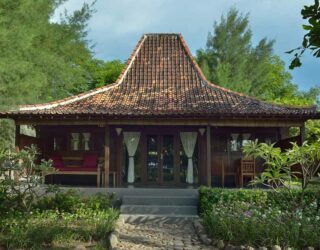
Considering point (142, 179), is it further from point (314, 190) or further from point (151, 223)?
point (314, 190)

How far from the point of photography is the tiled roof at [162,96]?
12.9 metres

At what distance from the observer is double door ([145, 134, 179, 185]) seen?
48.8 feet

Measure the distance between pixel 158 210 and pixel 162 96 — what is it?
552 cm

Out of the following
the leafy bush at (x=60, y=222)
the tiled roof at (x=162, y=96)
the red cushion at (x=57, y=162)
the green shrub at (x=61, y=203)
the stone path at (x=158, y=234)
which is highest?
the tiled roof at (x=162, y=96)

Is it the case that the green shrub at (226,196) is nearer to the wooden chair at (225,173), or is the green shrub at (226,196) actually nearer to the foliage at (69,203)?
the foliage at (69,203)

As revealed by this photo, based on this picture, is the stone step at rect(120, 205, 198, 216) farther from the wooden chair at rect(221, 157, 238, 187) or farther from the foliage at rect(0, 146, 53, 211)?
the wooden chair at rect(221, 157, 238, 187)

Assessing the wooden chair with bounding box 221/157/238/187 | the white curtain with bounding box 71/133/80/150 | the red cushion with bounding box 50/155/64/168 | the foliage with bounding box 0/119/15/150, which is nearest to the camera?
the wooden chair with bounding box 221/157/238/187

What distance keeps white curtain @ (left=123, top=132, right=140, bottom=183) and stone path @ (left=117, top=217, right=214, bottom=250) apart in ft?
14.9

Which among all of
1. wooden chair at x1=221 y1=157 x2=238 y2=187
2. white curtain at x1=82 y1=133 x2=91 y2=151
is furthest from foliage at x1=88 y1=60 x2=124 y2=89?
wooden chair at x1=221 y1=157 x2=238 y2=187

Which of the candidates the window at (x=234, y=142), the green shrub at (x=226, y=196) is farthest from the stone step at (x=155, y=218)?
the window at (x=234, y=142)

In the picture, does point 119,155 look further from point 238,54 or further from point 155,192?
point 238,54

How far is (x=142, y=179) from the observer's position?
14820 mm

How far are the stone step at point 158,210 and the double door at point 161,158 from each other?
150 inches

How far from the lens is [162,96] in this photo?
49.6 ft
